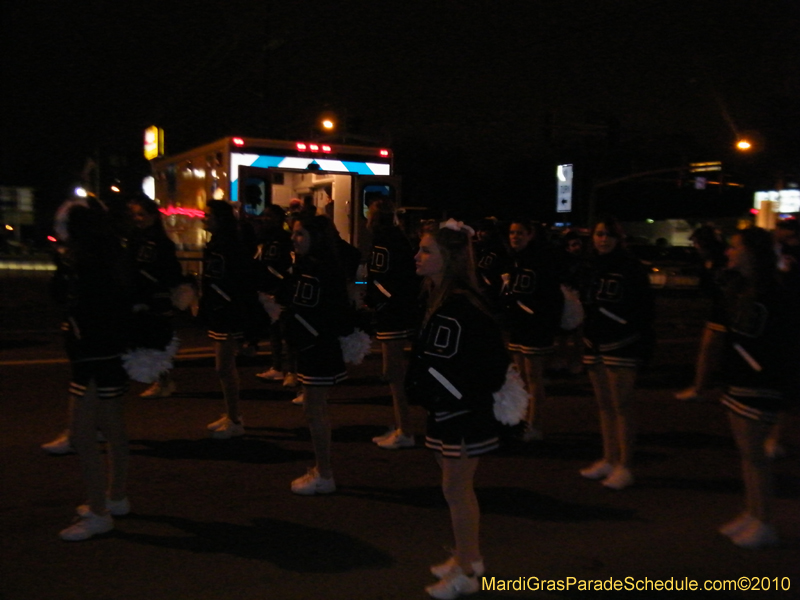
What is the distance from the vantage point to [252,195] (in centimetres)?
1430

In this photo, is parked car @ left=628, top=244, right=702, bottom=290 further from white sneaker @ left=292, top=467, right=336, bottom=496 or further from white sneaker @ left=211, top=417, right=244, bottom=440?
white sneaker @ left=292, top=467, right=336, bottom=496

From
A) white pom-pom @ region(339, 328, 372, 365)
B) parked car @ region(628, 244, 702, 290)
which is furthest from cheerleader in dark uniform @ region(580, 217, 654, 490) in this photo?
parked car @ region(628, 244, 702, 290)

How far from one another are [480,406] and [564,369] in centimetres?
733

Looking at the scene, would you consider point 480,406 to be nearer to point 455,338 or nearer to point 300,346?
point 455,338

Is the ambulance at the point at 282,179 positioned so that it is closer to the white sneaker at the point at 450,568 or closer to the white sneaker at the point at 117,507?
the white sneaker at the point at 117,507

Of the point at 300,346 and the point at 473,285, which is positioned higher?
the point at 473,285

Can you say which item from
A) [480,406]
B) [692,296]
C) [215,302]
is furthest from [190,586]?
[692,296]

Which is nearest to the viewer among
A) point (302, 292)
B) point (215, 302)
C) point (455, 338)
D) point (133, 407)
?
point (455, 338)

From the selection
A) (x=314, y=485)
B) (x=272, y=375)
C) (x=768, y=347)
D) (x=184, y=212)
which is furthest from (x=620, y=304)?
(x=184, y=212)

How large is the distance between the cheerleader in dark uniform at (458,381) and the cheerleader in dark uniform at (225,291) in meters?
3.19

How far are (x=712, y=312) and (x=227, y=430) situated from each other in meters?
5.53

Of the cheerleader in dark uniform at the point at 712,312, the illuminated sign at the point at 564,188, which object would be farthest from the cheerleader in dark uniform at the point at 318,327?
the illuminated sign at the point at 564,188

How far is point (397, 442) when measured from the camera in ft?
23.4

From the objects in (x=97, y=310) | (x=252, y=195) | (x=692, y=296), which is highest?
(x=252, y=195)
